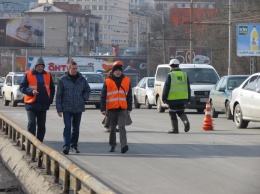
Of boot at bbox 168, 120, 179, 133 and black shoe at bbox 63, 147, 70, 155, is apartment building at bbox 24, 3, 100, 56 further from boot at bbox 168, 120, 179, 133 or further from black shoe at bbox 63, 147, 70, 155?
black shoe at bbox 63, 147, 70, 155

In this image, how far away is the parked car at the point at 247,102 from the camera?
21089mm

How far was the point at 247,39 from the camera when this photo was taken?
189 feet

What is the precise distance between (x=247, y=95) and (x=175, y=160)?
25.7ft

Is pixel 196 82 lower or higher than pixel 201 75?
lower

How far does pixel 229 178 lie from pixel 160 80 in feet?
70.8

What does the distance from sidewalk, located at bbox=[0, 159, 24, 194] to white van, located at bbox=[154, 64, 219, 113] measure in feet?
58.8

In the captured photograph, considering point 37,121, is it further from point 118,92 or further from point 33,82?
point 118,92

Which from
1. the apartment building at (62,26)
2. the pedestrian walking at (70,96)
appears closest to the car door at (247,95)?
the pedestrian walking at (70,96)

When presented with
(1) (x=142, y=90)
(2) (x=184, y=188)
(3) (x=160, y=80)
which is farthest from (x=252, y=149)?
(1) (x=142, y=90)

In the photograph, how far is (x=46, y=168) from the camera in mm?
11562

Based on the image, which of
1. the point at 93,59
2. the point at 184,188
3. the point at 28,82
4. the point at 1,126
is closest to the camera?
the point at 184,188

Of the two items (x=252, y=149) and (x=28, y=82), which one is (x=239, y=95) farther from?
(x=28, y=82)

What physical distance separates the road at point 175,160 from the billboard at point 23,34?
57.2 m

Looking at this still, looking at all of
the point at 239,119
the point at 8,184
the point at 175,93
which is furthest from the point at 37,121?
the point at 239,119
